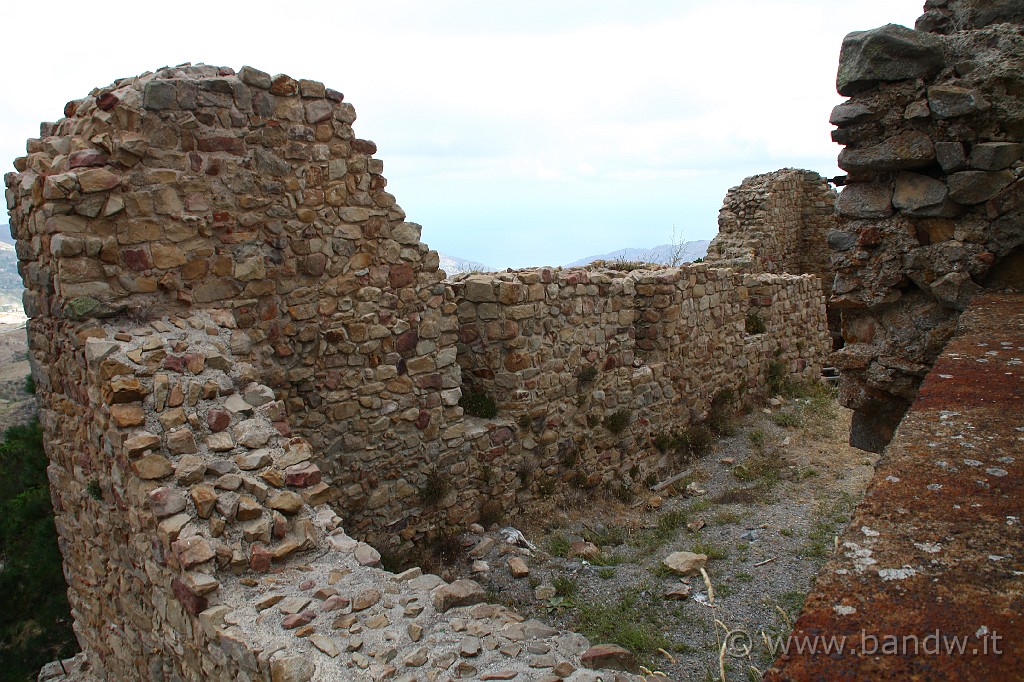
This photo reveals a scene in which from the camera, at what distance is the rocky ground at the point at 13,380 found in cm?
2152

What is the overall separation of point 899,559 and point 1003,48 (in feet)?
9.93

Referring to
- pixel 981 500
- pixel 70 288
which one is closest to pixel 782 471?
pixel 981 500

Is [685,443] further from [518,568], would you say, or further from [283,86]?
[283,86]

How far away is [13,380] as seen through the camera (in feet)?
105

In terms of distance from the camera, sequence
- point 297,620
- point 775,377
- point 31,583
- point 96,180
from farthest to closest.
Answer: point 775,377, point 31,583, point 96,180, point 297,620

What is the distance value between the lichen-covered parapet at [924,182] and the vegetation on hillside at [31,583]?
9365mm

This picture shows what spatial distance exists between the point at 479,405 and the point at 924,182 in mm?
3996

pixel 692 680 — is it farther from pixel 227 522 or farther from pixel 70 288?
pixel 70 288

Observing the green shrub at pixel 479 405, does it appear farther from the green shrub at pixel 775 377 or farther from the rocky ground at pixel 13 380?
the rocky ground at pixel 13 380

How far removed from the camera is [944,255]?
3.66 meters

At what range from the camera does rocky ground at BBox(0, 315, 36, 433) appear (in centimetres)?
2152

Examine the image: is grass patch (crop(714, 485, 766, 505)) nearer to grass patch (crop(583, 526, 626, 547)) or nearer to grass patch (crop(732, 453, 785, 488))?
grass patch (crop(732, 453, 785, 488))

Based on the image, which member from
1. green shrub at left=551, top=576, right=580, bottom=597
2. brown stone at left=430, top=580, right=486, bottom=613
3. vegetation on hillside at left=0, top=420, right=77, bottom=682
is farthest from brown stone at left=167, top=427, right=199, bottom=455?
vegetation on hillside at left=0, top=420, right=77, bottom=682

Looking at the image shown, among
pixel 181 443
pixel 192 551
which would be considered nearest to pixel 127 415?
pixel 181 443
